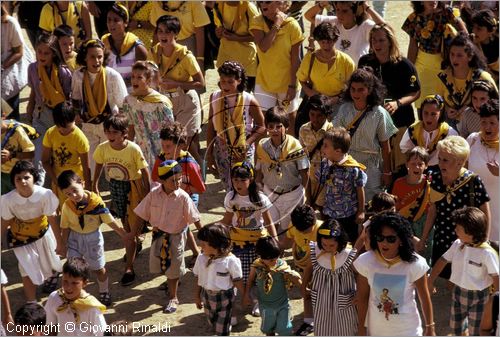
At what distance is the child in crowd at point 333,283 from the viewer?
32.3 feet

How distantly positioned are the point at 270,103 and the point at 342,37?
1.17 meters

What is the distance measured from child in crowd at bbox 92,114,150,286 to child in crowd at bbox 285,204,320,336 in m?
1.48

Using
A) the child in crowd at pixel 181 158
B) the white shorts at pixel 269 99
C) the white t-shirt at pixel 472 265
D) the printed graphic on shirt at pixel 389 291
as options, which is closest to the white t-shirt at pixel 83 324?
the child in crowd at pixel 181 158

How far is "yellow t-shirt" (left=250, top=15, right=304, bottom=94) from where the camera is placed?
1273cm

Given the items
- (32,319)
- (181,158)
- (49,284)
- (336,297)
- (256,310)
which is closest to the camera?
(32,319)

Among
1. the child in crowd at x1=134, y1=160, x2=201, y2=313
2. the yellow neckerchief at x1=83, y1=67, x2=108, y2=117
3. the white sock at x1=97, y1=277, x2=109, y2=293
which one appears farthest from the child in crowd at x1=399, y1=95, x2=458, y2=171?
the yellow neckerchief at x1=83, y1=67, x2=108, y2=117

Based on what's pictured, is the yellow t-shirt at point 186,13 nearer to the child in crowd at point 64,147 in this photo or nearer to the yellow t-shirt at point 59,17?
the yellow t-shirt at point 59,17

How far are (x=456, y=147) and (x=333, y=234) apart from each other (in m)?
1.35

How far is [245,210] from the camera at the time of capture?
10.8 metres

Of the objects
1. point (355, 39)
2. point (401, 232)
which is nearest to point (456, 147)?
point (401, 232)

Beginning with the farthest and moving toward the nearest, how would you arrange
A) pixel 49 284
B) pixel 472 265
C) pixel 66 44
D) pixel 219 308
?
pixel 66 44
pixel 49 284
pixel 219 308
pixel 472 265

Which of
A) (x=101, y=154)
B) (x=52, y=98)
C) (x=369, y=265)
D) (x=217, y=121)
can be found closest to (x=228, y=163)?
(x=217, y=121)

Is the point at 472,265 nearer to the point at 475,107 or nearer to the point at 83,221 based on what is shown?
the point at 475,107

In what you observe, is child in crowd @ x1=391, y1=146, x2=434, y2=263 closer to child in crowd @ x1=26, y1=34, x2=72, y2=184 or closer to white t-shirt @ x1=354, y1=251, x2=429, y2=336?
white t-shirt @ x1=354, y1=251, x2=429, y2=336
